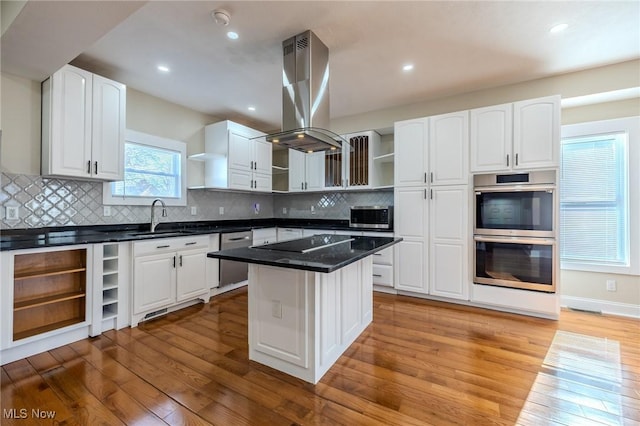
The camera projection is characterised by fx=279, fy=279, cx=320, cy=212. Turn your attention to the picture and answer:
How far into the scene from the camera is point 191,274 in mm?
3275

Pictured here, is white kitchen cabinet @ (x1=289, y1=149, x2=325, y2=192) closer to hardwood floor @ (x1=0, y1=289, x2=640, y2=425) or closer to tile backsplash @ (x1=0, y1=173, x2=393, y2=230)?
tile backsplash @ (x1=0, y1=173, x2=393, y2=230)

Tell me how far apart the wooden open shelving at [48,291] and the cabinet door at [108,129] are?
859 millimetres

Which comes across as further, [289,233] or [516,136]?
[289,233]

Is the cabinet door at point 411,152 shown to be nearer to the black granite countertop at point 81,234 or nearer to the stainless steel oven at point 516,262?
the black granite countertop at point 81,234

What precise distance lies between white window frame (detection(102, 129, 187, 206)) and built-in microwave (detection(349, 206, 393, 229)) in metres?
2.45

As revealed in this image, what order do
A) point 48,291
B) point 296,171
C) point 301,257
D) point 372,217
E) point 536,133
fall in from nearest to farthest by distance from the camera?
point 301,257
point 48,291
point 536,133
point 372,217
point 296,171

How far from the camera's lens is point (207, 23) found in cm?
224

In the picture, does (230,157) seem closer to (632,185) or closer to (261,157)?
(261,157)

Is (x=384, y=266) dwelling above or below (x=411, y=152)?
below

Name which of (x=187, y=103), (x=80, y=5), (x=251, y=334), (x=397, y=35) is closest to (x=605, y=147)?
(x=397, y=35)

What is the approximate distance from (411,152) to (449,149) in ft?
1.51

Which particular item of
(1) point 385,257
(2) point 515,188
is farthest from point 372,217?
(2) point 515,188

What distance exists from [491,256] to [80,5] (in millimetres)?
4115

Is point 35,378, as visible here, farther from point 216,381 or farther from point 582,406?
point 582,406
